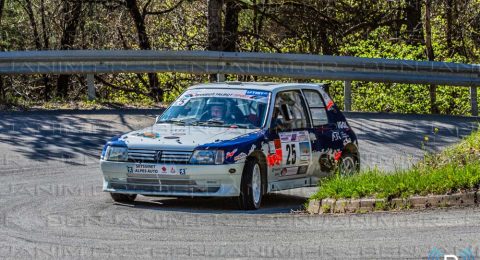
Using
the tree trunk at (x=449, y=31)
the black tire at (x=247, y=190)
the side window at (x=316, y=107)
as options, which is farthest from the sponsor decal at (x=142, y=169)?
the tree trunk at (x=449, y=31)

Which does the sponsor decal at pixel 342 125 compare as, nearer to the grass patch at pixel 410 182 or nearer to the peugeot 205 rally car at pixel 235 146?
the peugeot 205 rally car at pixel 235 146

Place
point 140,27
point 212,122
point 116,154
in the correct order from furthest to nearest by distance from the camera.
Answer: point 140,27, point 212,122, point 116,154

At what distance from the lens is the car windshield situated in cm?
1281

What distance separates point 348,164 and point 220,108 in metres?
2.17

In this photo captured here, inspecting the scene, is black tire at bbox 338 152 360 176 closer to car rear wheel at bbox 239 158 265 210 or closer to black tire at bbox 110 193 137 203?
car rear wheel at bbox 239 158 265 210

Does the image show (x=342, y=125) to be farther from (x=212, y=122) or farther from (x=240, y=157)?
(x=240, y=157)

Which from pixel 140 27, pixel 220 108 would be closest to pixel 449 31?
pixel 140 27

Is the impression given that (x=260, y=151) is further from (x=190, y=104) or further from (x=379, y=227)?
(x=379, y=227)

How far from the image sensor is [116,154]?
12.1 metres

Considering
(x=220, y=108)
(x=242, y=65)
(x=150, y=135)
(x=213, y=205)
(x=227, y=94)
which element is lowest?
(x=213, y=205)

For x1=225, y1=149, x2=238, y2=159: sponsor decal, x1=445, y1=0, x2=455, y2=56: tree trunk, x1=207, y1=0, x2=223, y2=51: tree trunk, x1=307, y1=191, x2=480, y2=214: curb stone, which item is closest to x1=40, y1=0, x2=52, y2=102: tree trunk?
x1=207, y1=0, x2=223, y2=51: tree trunk

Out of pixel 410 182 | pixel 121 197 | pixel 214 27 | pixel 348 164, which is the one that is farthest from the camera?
pixel 214 27

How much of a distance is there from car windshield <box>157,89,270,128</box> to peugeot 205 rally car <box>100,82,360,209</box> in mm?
12

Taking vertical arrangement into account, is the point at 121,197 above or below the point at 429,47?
below
